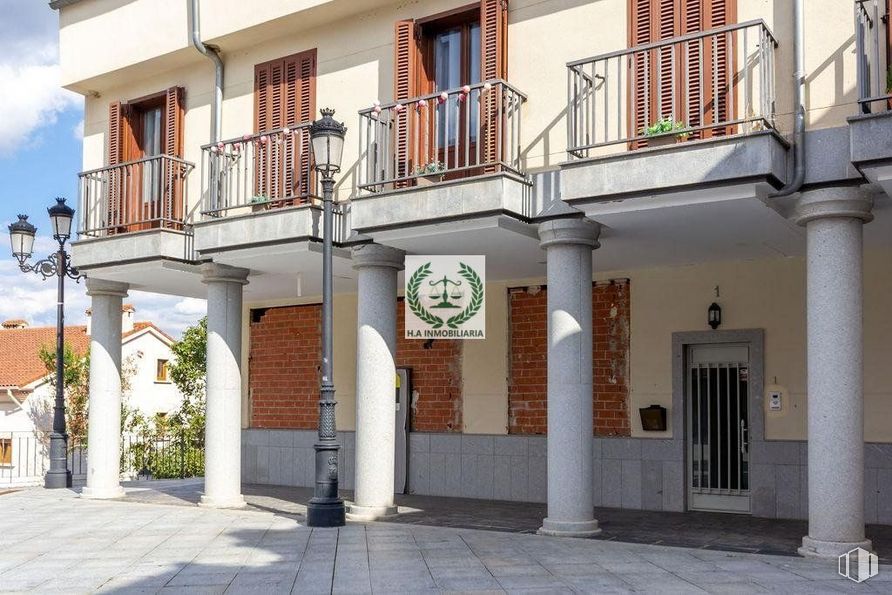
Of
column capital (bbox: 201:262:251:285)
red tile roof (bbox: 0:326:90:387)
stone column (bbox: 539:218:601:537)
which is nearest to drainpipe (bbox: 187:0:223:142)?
column capital (bbox: 201:262:251:285)

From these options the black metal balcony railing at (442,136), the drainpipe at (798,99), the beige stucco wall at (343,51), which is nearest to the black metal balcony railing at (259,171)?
the beige stucco wall at (343,51)

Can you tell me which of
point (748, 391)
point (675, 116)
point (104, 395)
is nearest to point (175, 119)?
point (104, 395)

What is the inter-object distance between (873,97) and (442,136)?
539 cm

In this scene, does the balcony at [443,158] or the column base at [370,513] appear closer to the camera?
the balcony at [443,158]

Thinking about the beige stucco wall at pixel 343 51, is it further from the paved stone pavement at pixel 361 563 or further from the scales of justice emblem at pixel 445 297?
the paved stone pavement at pixel 361 563

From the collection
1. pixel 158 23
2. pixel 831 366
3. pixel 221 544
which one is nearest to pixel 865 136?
pixel 831 366

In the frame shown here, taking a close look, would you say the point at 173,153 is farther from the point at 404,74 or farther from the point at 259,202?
the point at 404,74

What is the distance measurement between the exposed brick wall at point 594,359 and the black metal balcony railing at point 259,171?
3.74 meters

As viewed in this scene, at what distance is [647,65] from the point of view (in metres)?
10.4

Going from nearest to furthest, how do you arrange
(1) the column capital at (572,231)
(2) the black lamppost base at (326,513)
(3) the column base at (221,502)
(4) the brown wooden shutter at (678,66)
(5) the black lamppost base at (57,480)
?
(4) the brown wooden shutter at (678,66)
(1) the column capital at (572,231)
(2) the black lamppost base at (326,513)
(3) the column base at (221,502)
(5) the black lamppost base at (57,480)

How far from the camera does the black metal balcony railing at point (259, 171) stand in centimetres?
1348

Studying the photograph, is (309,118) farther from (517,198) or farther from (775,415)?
(775,415)

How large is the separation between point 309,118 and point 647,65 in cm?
541

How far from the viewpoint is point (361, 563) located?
9438 millimetres
